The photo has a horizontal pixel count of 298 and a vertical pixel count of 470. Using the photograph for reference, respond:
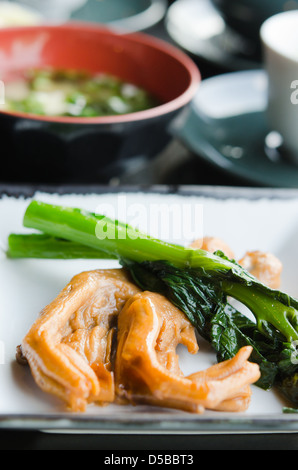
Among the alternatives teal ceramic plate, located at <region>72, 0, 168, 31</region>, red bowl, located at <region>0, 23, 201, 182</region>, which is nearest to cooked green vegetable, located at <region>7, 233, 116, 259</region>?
red bowl, located at <region>0, 23, 201, 182</region>

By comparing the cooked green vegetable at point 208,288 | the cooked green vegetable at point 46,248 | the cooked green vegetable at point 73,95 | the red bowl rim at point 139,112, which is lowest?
the cooked green vegetable at point 46,248

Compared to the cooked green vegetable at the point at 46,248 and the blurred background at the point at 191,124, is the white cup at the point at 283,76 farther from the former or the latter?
the cooked green vegetable at the point at 46,248

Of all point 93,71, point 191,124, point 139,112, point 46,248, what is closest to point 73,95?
point 93,71

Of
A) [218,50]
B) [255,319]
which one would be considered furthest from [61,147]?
[218,50]

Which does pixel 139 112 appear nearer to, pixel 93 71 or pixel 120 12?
pixel 93 71

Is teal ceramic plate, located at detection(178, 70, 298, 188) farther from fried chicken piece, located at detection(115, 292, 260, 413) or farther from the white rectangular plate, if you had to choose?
fried chicken piece, located at detection(115, 292, 260, 413)

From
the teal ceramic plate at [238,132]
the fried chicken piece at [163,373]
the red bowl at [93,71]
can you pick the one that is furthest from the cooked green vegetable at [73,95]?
the fried chicken piece at [163,373]
